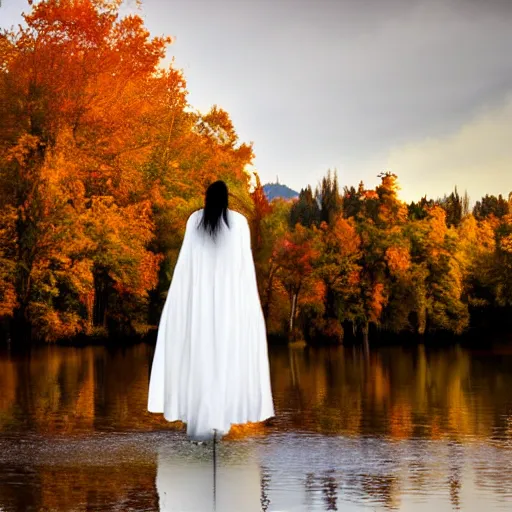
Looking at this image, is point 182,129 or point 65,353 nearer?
point 65,353

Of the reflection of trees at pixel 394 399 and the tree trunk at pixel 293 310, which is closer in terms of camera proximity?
the reflection of trees at pixel 394 399

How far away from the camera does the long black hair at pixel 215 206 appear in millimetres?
8133

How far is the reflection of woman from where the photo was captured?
830cm

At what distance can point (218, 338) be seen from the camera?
27.5ft

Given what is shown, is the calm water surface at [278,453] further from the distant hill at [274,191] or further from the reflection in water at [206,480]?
the distant hill at [274,191]

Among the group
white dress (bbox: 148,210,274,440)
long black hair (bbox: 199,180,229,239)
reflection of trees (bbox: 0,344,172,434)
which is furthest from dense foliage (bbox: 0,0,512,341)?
long black hair (bbox: 199,180,229,239)

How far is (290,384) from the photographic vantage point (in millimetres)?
21031

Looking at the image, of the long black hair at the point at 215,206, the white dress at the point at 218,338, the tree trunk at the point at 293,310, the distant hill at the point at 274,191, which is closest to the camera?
the long black hair at the point at 215,206

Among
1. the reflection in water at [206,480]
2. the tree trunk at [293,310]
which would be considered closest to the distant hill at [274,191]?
the tree trunk at [293,310]

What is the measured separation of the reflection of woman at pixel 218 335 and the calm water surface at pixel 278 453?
606 mm

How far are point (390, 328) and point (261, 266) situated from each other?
1004cm

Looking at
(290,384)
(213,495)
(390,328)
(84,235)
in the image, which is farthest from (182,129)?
(213,495)

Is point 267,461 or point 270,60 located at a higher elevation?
Result: point 270,60

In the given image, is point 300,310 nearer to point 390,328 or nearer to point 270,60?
point 390,328
